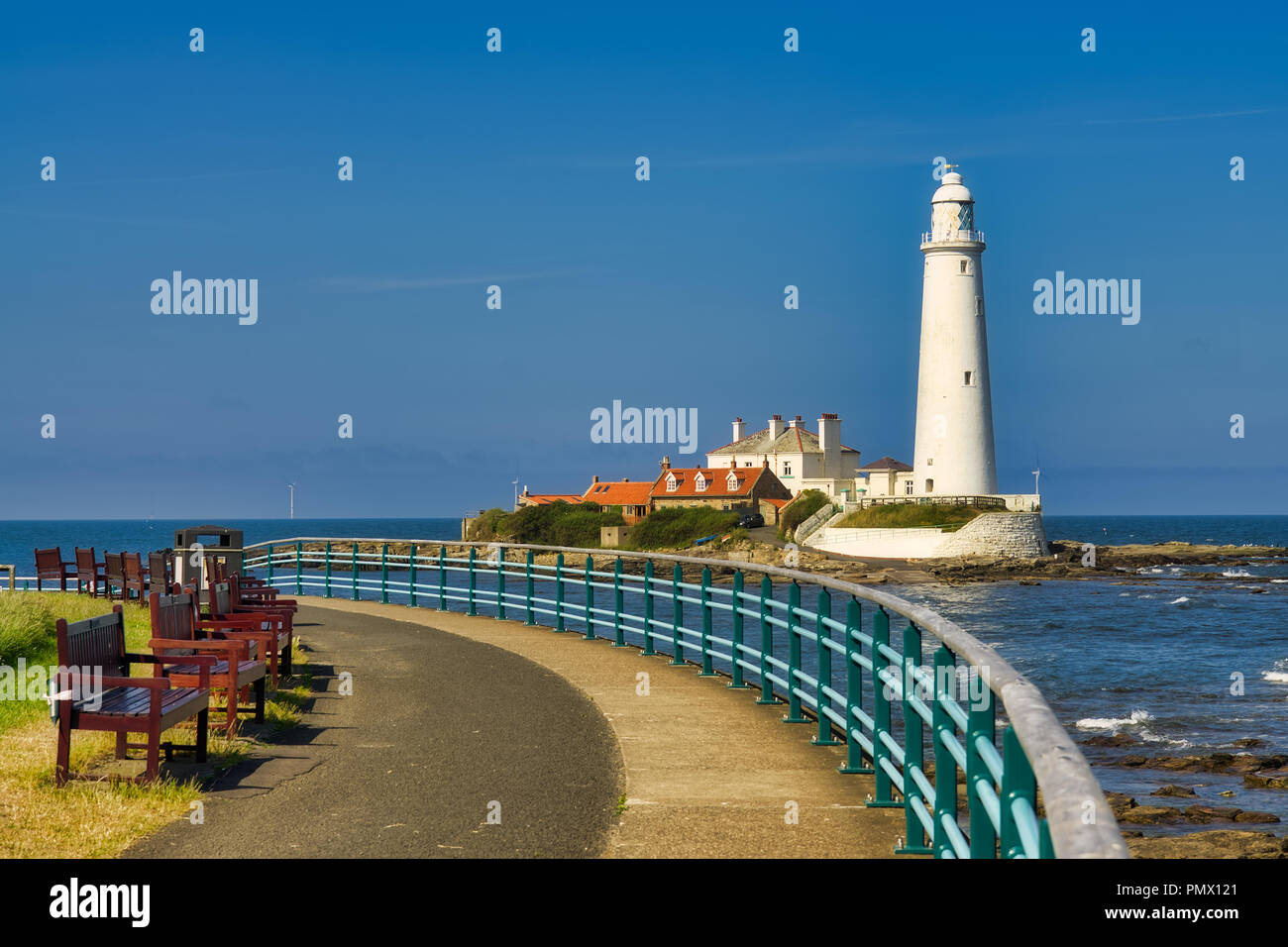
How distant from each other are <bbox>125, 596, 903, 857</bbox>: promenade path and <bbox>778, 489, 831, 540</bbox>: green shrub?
85.7m

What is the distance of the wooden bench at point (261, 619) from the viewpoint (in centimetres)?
1196

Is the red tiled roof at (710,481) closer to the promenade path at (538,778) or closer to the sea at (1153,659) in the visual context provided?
the sea at (1153,659)

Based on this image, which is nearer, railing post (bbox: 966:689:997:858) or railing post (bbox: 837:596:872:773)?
railing post (bbox: 966:689:997:858)

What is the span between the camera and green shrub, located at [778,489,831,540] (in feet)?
325

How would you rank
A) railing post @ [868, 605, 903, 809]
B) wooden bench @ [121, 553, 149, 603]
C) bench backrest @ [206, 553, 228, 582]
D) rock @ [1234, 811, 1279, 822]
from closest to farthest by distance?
railing post @ [868, 605, 903, 809] → rock @ [1234, 811, 1279, 822] → bench backrest @ [206, 553, 228, 582] → wooden bench @ [121, 553, 149, 603]

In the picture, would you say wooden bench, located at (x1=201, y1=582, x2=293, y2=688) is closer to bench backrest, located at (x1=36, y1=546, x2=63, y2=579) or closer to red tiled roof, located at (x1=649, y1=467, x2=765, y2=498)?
bench backrest, located at (x1=36, y1=546, x2=63, y2=579)

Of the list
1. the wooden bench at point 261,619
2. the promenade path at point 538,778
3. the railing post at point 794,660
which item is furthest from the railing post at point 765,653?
the wooden bench at point 261,619

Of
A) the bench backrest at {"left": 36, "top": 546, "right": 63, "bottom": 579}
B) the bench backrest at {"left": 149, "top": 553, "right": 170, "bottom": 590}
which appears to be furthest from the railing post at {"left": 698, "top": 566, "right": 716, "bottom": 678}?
the bench backrest at {"left": 36, "top": 546, "right": 63, "bottom": 579}

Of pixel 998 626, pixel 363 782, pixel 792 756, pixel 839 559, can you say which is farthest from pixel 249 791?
pixel 839 559

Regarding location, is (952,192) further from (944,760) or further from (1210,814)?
(944,760)
